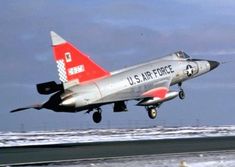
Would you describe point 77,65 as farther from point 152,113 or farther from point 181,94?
point 181,94

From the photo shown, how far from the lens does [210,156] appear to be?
41.8 metres

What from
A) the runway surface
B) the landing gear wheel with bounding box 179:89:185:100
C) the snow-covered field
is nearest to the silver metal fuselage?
the landing gear wheel with bounding box 179:89:185:100

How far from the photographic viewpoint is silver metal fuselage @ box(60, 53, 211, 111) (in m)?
43.8

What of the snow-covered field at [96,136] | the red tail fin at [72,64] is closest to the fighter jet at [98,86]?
the red tail fin at [72,64]

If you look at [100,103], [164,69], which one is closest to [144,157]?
[100,103]

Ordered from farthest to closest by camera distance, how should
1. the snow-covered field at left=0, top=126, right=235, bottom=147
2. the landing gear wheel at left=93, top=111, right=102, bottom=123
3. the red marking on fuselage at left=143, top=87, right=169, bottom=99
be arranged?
the snow-covered field at left=0, top=126, right=235, bottom=147 < the red marking on fuselage at left=143, top=87, right=169, bottom=99 < the landing gear wheel at left=93, top=111, right=102, bottom=123

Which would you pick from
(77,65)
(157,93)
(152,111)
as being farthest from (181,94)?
(77,65)

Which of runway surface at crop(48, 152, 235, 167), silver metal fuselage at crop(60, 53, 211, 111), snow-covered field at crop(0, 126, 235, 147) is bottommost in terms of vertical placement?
runway surface at crop(48, 152, 235, 167)

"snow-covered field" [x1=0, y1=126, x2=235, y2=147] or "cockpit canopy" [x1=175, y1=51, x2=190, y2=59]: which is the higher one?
"cockpit canopy" [x1=175, y1=51, x2=190, y2=59]

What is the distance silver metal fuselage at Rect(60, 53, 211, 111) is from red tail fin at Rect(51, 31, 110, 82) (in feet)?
2.83

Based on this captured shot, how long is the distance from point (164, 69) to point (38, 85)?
15.4 m

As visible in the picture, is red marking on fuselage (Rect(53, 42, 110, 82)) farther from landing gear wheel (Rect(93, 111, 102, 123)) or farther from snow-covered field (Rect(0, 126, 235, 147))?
snow-covered field (Rect(0, 126, 235, 147))

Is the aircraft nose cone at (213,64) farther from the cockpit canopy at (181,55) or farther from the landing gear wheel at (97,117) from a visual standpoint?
the landing gear wheel at (97,117)

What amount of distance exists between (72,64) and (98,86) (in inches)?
116
